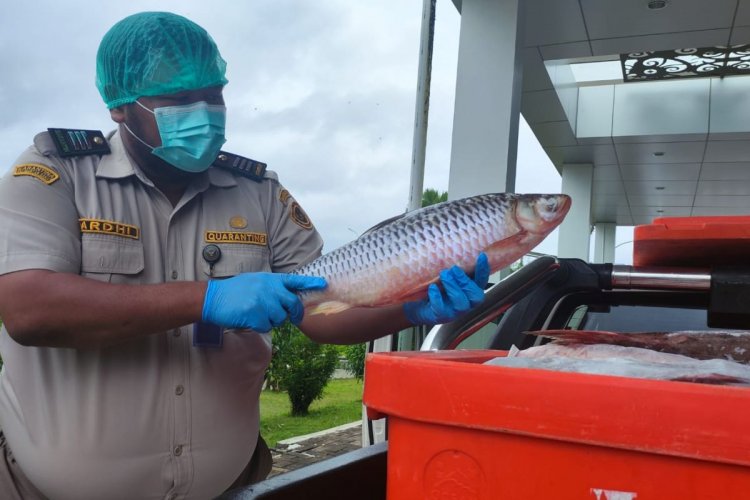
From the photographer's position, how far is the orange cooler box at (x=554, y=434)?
2.21 feet

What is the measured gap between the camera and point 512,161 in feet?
18.0

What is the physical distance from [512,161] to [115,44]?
163 inches

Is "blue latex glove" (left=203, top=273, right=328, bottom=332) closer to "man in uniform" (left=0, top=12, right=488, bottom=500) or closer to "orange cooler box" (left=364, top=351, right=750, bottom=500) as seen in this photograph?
"man in uniform" (left=0, top=12, right=488, bottom=500)

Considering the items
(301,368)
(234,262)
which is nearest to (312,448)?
(301,368)

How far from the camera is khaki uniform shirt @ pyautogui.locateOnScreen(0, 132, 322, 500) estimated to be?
5.14 feet

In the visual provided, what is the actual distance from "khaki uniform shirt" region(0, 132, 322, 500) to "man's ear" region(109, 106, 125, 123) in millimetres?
49

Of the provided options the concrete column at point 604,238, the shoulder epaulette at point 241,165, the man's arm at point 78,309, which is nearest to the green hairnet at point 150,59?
the shoulder epaulette at point 241,165

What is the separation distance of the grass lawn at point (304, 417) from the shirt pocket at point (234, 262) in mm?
7302

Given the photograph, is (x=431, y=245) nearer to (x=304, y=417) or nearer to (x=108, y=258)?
(x=108, y=258)

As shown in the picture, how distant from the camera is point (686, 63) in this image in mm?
7977

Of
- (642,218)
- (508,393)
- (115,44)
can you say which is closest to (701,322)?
A: (508,393)

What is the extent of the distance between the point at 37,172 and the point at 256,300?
0.63 m

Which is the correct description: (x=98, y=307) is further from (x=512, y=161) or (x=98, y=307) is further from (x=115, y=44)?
(x=512, y=161)

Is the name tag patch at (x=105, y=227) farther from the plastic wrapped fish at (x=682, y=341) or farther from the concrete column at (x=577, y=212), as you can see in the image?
the concrete column at (x=577, y=212)
